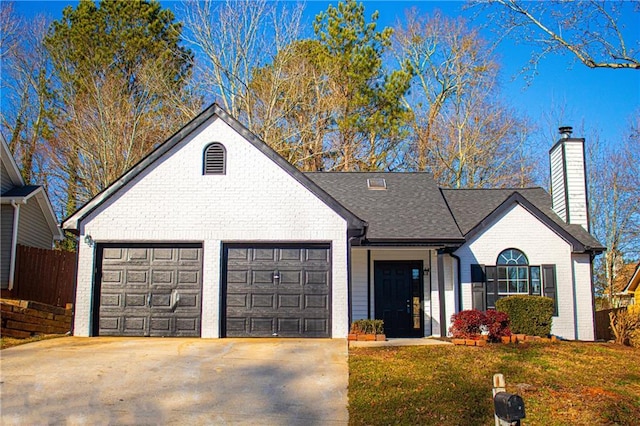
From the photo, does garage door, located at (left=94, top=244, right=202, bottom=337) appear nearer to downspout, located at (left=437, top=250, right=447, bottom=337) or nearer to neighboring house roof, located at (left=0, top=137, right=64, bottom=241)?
downspout, located at (left=437, top=250, right=447, bottom=337)

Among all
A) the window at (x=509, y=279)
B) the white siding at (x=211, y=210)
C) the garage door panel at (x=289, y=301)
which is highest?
the white siding at (x=211, y=210)

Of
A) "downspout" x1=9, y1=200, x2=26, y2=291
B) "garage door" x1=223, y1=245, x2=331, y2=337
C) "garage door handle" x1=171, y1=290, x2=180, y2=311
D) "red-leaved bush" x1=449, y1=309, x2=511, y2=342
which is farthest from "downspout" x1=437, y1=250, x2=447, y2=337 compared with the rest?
"downspout" x1=9, y1=200, x2=26, y2=291

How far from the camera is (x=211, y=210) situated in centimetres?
1374

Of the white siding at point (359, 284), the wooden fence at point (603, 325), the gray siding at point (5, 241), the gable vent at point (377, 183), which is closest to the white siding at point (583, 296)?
the wooden fence at point (603, 325)

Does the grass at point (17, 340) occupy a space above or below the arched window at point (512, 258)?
below

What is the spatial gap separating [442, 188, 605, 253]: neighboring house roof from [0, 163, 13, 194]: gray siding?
1413 cm

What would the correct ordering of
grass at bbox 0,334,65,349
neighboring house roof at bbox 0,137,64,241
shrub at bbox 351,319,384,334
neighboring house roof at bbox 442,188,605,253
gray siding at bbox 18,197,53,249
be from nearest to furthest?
grass at bbox 0,334,65,349 → shrub at bbox 351,319,384,334 → neighboring house roof at bbox 442,188,605,253 → neighboring house roof at bbox 0,137,64,241 → gray siding at bbox 18,197,53,249

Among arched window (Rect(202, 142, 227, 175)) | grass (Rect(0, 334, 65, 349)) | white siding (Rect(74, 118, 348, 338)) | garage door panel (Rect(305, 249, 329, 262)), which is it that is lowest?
grass (Rect(0, 334, 65, 349))

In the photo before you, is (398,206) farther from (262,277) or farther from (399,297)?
(262,277)

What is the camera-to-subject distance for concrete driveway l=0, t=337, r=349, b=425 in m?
7.63

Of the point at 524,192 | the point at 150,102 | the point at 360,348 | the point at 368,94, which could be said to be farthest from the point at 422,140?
the point at 360,348

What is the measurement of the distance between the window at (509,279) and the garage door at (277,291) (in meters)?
4.68

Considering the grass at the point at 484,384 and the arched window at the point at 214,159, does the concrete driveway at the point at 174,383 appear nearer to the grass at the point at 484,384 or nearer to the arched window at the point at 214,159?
the grass at the point at 484,384

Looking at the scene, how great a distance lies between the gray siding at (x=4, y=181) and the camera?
62.2 ft
